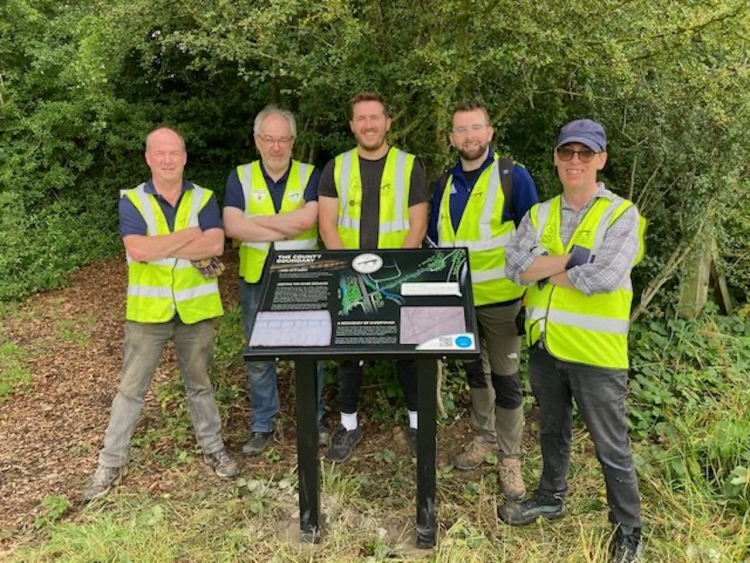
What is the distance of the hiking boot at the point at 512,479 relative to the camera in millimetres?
3832

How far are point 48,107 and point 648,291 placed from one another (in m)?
8.03

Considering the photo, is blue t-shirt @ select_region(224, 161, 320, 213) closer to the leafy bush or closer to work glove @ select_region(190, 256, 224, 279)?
work glove @ select_region(190, 256, 224, 279)

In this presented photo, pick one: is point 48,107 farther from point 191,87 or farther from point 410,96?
point 410,96

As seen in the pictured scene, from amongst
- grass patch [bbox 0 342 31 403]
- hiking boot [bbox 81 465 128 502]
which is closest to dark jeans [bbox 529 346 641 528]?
hiking boot [bbox 81 465 128 502]

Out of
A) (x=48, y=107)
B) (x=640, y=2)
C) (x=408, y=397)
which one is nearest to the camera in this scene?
(x=640, y=2)

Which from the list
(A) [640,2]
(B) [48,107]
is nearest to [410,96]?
(A) [640,2]

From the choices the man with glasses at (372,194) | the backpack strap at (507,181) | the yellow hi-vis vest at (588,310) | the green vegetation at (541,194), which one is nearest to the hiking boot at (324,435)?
the green vegetation at (541,194)

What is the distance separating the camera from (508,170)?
3.61m

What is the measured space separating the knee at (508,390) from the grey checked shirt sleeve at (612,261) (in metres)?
1.09

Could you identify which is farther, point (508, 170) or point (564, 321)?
point (508, 170)

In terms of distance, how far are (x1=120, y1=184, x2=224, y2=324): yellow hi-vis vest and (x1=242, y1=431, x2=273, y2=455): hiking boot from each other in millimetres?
1063

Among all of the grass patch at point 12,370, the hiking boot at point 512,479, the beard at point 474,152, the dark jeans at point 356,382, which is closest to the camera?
the beard at point 474,152

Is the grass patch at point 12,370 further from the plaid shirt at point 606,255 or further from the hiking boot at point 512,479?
the plaid shirt at point 606,255

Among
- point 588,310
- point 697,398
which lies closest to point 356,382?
point 588,310
